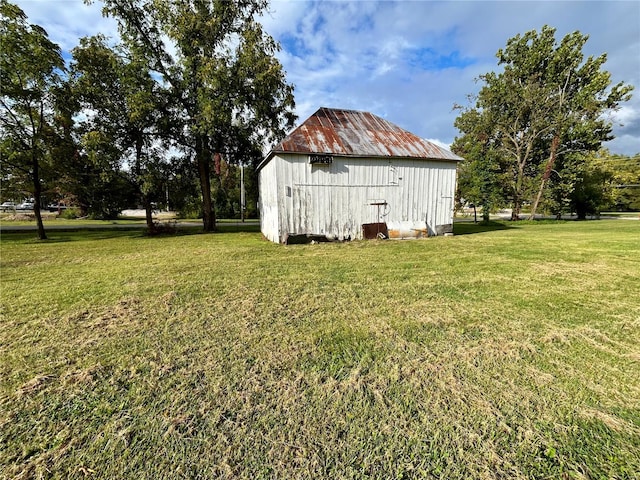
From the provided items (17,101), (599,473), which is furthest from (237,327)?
(17,101)

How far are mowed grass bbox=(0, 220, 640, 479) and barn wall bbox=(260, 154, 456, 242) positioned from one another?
18.6 ft

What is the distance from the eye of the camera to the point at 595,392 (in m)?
2.22

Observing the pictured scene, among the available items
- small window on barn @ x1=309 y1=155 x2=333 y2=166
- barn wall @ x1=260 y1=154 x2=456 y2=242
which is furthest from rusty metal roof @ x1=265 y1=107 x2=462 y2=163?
barn wall @ x1=260 y1=154 x2=456 y2=242

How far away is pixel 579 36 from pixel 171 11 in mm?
27922

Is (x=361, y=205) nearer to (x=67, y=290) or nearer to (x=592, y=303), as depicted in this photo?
(x=592, y=303)

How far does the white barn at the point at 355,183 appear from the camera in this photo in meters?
10.3

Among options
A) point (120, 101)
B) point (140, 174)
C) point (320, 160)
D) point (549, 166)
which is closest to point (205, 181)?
point (140, 174)

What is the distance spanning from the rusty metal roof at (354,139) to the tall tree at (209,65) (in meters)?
3.81

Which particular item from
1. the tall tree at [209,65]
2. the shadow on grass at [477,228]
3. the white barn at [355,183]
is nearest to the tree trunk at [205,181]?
the tall tree at [209,65]

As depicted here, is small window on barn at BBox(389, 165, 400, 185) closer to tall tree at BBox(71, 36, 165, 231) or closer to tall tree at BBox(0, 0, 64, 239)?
tall tree at BBox(71, 36, 165, 231)

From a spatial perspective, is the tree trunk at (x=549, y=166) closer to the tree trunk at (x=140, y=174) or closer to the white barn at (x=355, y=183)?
the white barn at (x=355, y=183)

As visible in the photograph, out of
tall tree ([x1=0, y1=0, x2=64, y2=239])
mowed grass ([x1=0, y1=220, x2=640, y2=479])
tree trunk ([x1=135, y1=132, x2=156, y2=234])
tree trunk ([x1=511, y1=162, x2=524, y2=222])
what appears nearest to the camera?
mowed grass ([x1=0, y1=220, x2=640, y2=479])

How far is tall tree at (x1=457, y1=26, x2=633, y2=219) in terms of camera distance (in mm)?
20594

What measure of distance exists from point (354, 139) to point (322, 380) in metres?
10.9
